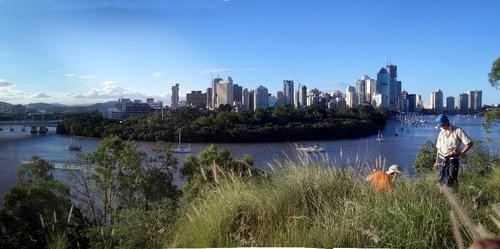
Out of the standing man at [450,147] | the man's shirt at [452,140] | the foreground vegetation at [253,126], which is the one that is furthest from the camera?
the foreground vegetation at [253,126]

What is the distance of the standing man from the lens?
6004 millimetres

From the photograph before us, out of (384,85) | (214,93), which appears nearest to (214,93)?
(214,93)

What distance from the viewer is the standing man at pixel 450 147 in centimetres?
600

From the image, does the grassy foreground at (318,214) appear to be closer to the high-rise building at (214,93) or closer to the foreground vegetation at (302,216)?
the foreground vegetation at (302,216)

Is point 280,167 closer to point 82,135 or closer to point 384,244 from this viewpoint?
point 384,244

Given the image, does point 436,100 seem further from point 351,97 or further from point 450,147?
point 450,147

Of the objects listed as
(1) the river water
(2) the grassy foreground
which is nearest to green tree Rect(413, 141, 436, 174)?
(2) the grassy foreground

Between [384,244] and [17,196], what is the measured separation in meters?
14.2

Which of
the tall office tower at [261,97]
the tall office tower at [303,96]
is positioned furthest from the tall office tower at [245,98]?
the tall office tower at [303,96]

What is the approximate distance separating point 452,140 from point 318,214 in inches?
116

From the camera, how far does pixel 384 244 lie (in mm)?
3363

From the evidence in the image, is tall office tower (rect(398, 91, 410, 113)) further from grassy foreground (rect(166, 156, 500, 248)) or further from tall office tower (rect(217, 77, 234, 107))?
grassy foreground (rect(166, 156, 500, 248))

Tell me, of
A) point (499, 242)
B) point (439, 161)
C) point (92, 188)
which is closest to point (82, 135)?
point (92, 188)

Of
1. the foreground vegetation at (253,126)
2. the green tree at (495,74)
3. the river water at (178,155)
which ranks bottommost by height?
the river water at (178,155)
